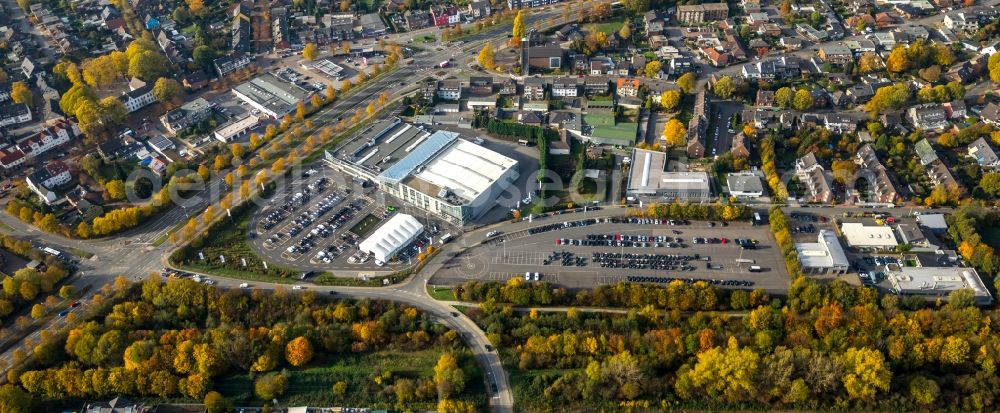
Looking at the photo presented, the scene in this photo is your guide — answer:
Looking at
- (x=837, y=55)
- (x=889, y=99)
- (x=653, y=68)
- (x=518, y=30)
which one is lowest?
(x=889, y=99)

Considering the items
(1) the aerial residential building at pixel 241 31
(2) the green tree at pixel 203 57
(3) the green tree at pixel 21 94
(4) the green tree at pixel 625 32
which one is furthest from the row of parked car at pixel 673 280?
(3) the green tree at pixel 21 94

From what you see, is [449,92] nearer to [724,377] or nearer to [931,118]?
[724,377]

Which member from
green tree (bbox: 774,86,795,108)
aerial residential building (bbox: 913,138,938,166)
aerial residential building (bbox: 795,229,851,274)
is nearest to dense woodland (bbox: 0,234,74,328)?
aerial residential building (bbox: 795,229,851,274)

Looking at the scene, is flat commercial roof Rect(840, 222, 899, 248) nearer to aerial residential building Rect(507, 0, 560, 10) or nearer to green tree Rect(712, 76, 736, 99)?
green tree Rect(712, 76, 736, 99)

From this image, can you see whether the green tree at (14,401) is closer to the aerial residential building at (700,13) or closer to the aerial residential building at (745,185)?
the aerial residential building at (745,185)

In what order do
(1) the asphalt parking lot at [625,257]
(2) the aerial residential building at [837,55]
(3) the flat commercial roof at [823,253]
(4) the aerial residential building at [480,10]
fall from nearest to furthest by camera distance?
1. (3) the flat commercial roof at [823,253]
2. (1) the asphalt parking lot at [625,257]
3. (2) the aerial residential building at [837,55]
4. (4) the aerial residential building at [480,10]

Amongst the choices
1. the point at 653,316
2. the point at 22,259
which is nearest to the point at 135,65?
the point at 22,259

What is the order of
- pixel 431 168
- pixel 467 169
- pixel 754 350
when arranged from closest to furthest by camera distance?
pixel 754 350 < pixel 467 169 < pixel 431 168

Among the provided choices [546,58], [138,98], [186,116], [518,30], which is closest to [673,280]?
[546,58]
